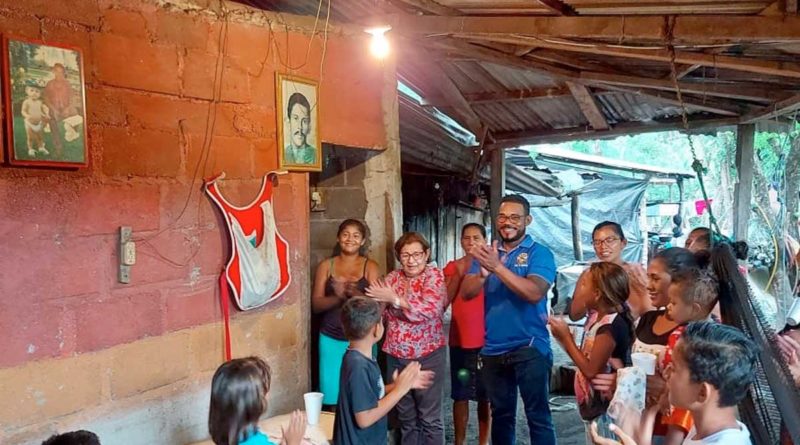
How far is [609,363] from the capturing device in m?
2.89

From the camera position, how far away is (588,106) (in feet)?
18.8

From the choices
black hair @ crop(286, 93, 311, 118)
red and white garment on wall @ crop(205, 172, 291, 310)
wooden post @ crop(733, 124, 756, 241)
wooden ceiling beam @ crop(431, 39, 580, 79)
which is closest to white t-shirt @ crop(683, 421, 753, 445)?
red and white garment on wall @ crop(205, 172, 291, 310)

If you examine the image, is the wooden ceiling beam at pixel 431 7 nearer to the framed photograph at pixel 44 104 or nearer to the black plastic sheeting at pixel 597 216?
the framed photograph at pixel 44 104

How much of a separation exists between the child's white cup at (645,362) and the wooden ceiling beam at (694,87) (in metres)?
2.76

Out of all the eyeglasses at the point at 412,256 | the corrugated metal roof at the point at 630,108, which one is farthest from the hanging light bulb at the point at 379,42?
the corrugated metal roof at the point at 630,108

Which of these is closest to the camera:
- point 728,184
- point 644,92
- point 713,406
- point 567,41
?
point 713,406

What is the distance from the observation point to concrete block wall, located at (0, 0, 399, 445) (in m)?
2.56

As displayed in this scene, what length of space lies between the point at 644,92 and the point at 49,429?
451 centimetres

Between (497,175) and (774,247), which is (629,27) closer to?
(774,247)

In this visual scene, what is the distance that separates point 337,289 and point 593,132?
3.63 meters

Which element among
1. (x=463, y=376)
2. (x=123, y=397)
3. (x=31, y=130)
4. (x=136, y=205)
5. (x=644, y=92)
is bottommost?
(x=463, y=376)

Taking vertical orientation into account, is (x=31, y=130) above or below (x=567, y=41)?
below

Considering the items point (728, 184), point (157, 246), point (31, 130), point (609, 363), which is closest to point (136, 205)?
point (157, 246)

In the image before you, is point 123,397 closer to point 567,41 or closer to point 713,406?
point 713,406
